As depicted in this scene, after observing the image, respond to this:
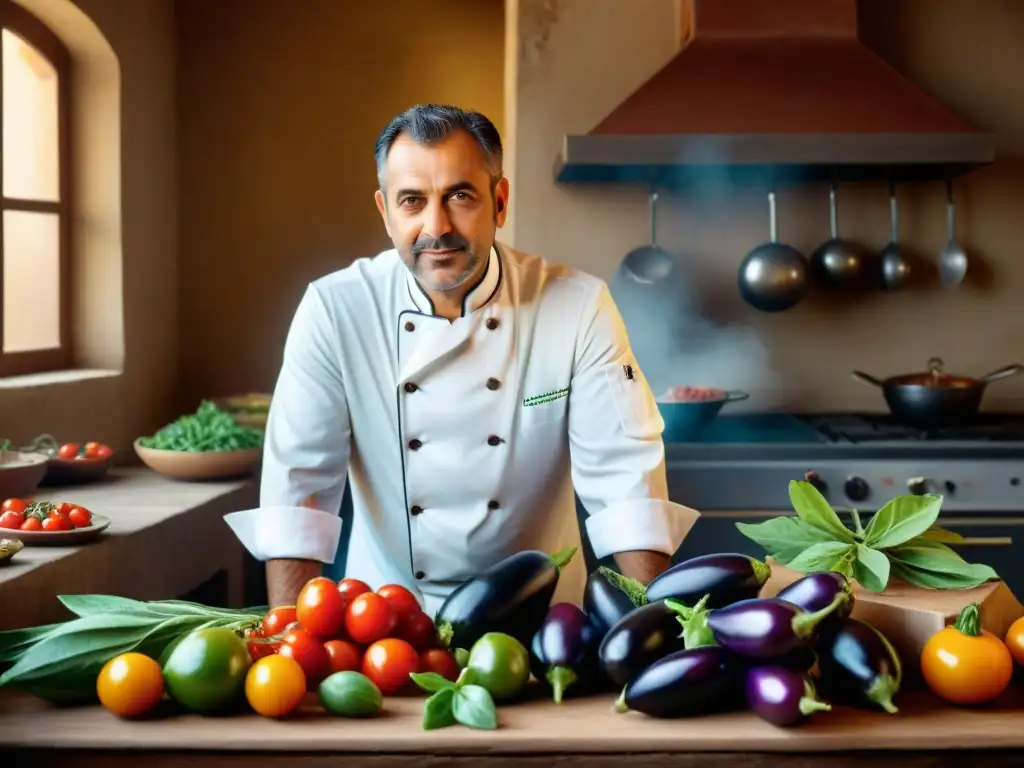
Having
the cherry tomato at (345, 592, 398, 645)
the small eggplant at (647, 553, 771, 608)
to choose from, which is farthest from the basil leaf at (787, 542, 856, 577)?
the cherry tomato at (345, 592, 398, 645)

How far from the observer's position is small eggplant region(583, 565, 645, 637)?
45.3 inches

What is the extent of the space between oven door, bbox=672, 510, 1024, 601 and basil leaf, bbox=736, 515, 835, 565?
1.40 m

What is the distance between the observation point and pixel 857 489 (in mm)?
2762

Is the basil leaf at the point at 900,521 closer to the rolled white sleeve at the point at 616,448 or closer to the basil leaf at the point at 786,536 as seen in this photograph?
the basil leaf at the point at 786,536

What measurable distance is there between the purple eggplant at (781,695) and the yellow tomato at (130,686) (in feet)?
1.90

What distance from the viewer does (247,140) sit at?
390 centimetres

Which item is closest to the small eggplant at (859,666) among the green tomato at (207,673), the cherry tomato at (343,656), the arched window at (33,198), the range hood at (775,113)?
the cherry tomato at (343,656)

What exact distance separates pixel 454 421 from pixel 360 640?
2.33 ft

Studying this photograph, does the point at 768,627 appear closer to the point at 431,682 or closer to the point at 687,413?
the point at 431,682

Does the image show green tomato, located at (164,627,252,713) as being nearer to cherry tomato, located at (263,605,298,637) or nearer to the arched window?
cherry tomato, located at (263,605,298,637)

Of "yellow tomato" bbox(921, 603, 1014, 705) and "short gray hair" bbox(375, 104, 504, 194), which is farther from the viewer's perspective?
"short gray hair" bbox(375, 104, 504, 194)

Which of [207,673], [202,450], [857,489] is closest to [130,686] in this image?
[207,673]

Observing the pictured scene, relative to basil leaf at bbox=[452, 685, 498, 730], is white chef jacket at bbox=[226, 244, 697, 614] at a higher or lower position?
higher

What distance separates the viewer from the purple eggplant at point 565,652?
111 centimetres
